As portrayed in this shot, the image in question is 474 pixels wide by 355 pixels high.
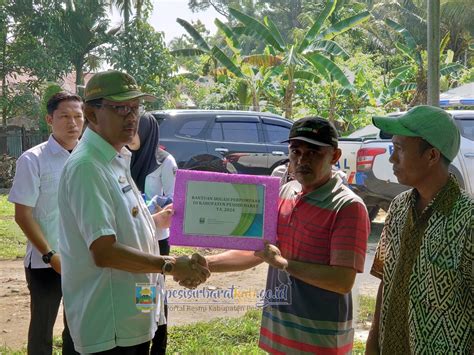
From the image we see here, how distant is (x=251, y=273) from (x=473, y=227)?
4.77 m

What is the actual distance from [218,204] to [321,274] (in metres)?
0.50

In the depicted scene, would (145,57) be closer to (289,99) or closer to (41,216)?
(289,99)

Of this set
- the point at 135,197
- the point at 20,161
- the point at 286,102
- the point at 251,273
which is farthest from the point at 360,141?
the point at 286,102

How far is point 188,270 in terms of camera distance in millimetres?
2193

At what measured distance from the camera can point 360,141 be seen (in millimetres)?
8984

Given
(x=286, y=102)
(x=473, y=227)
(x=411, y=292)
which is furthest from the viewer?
(x=286, y=102)

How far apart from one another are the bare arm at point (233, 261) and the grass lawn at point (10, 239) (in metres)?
6.09

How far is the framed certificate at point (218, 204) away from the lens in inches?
88.9

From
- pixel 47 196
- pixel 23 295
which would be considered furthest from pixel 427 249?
pixel 23 295

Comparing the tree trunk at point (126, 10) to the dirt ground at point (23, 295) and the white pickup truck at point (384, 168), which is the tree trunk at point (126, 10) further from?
the dirt ground at point (23, 295)

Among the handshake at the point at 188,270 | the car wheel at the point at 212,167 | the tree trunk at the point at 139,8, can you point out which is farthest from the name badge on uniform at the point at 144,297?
the tree trunk at the point at 139,8

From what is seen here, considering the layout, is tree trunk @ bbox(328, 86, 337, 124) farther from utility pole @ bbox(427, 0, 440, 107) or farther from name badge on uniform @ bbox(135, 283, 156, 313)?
name badge on uniform @ bbox(135, 283, 156, 313)

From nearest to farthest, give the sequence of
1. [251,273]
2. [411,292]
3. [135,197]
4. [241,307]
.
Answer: [411,292] → [135,197] → [241,307] → [251,273]

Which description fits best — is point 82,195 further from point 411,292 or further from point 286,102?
point 286,102
